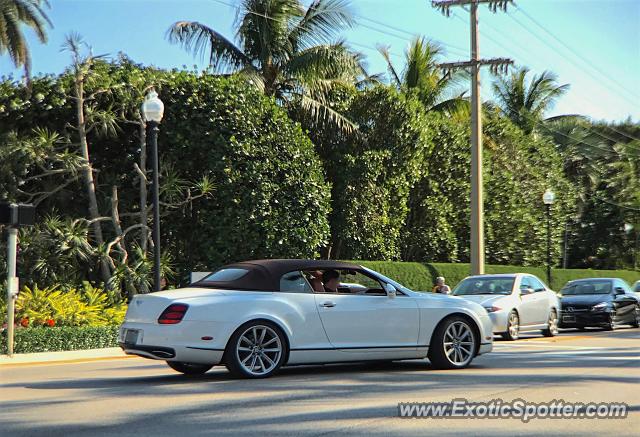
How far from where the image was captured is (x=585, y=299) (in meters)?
24.4

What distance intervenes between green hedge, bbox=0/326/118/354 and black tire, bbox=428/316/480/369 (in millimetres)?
8718

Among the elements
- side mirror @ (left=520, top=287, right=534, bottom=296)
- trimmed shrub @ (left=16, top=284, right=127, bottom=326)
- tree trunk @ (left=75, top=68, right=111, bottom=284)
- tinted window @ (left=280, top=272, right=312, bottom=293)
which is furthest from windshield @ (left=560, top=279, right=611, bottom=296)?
tinted window @ (left=280, top=272, right=312, bottom=293)

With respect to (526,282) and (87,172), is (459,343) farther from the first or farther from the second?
(87,172)

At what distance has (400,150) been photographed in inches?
1331

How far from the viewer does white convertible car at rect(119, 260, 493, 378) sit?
11023 mm

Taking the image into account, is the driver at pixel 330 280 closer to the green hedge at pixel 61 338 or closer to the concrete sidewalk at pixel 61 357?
the concrete sidewalk at pixel 61 357

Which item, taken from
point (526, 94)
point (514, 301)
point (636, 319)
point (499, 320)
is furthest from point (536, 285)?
point (526, 94)

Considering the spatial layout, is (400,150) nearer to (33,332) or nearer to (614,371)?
(33,332)

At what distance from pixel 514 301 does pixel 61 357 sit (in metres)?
9.46

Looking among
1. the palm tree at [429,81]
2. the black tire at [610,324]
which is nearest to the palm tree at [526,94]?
the palm tree at [429,81]

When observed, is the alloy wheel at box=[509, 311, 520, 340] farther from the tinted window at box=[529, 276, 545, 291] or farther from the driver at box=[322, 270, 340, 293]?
the driver at box=[322, 270, 340, 293]

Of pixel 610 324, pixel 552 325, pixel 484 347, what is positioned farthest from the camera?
pixel 610 324

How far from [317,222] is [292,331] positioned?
16268 mm

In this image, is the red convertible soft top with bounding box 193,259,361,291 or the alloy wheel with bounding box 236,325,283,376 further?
the red convertible soft top with bounding box 193,259,361,291
